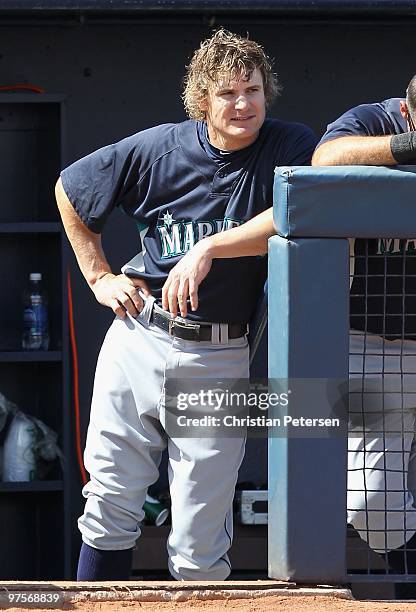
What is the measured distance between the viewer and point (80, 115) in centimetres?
473

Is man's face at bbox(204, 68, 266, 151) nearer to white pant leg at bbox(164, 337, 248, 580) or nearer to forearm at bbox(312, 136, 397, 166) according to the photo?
forearm at bbox(312, 136, 397, 166)

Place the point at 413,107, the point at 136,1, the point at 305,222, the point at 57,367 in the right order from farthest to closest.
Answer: the point at 57,367 → the point at 136,1 → the point at 413,107 → the point at 305,222

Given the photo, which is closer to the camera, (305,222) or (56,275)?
(305,222)

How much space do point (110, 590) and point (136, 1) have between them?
2.31m

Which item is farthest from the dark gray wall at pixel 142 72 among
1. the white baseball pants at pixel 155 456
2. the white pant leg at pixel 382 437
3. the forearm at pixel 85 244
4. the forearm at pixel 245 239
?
the forearm at pixel 245 239

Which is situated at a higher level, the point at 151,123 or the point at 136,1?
the point at 136,1

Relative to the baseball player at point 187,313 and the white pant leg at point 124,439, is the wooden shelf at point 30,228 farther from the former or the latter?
the white pant leg at point 124,439

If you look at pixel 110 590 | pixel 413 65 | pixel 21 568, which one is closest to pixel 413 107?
pixel 110 590

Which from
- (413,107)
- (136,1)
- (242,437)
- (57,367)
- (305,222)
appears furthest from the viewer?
(57,367)

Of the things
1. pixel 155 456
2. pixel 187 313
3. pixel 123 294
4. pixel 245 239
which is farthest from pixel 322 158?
pixel 155 456

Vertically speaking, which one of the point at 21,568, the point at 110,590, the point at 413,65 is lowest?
the point at 21,568

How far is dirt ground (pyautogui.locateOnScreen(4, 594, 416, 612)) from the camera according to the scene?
255 cm

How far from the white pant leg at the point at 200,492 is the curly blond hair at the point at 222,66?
0.68 meters

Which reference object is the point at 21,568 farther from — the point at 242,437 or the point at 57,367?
the point at 242,437
